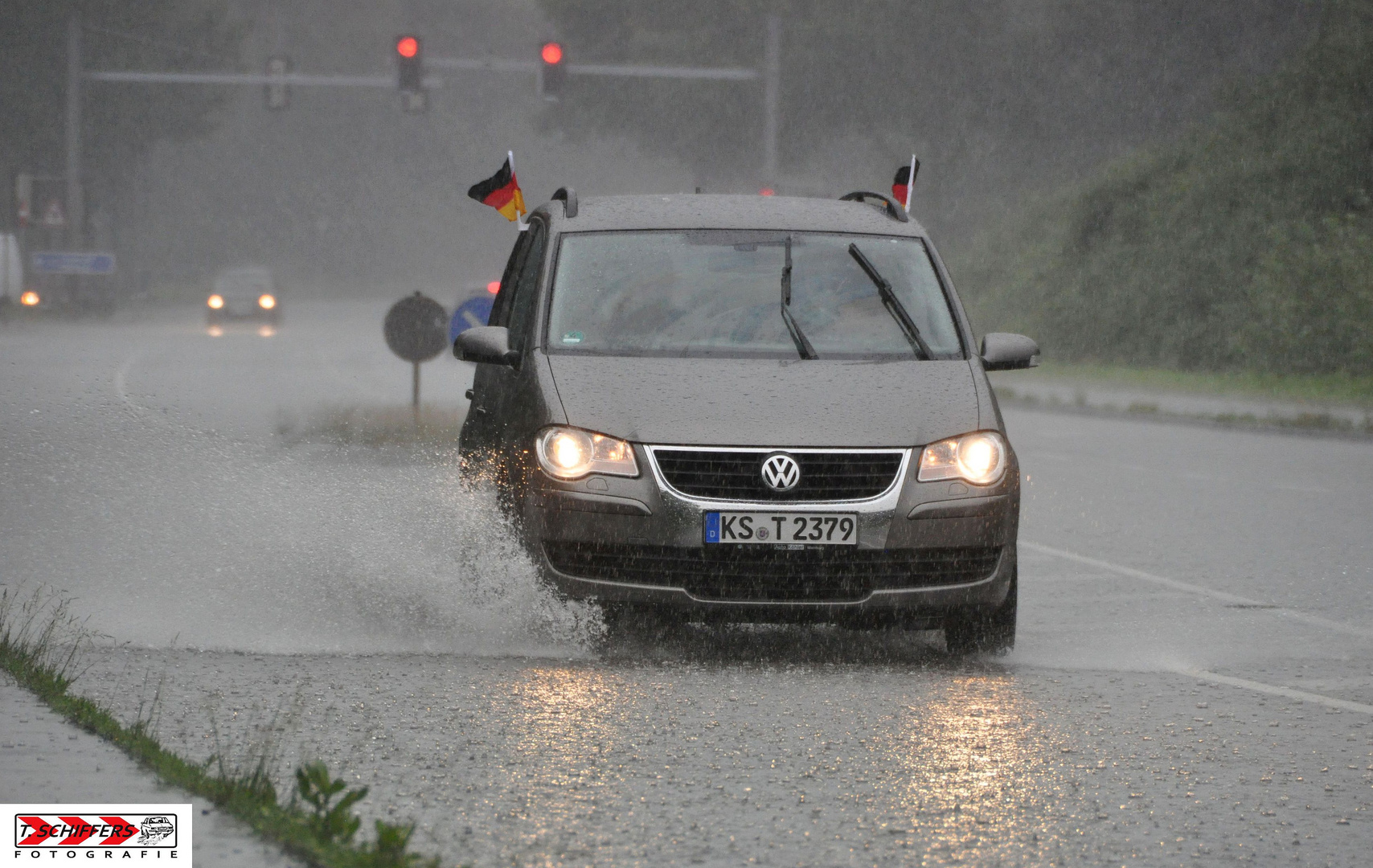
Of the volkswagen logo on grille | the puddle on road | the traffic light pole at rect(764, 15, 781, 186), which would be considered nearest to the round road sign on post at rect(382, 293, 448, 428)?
the puddle on road

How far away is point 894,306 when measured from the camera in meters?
8.36

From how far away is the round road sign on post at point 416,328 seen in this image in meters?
18.8

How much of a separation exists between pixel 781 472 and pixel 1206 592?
3516 millimetres

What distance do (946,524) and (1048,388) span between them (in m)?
24.5

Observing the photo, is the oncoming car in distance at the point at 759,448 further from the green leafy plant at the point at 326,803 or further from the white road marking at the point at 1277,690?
the green leafy plant at the point at 326,803

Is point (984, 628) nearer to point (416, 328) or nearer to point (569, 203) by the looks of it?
point (569, 203)

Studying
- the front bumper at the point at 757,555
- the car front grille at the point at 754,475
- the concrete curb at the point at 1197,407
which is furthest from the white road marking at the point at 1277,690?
the concrete curb at the point at 1197,407

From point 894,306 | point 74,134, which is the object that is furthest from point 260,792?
point 74,134

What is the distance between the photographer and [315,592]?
8898 mm

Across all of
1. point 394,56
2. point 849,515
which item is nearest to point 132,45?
point 394,56

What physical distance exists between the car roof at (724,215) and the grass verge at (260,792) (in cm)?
309

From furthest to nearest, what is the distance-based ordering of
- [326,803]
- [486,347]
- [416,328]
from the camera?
[416,328] → [486,347] → [326,803]

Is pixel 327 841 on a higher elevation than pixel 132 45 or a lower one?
lower

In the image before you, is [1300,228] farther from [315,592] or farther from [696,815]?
[696,815]
